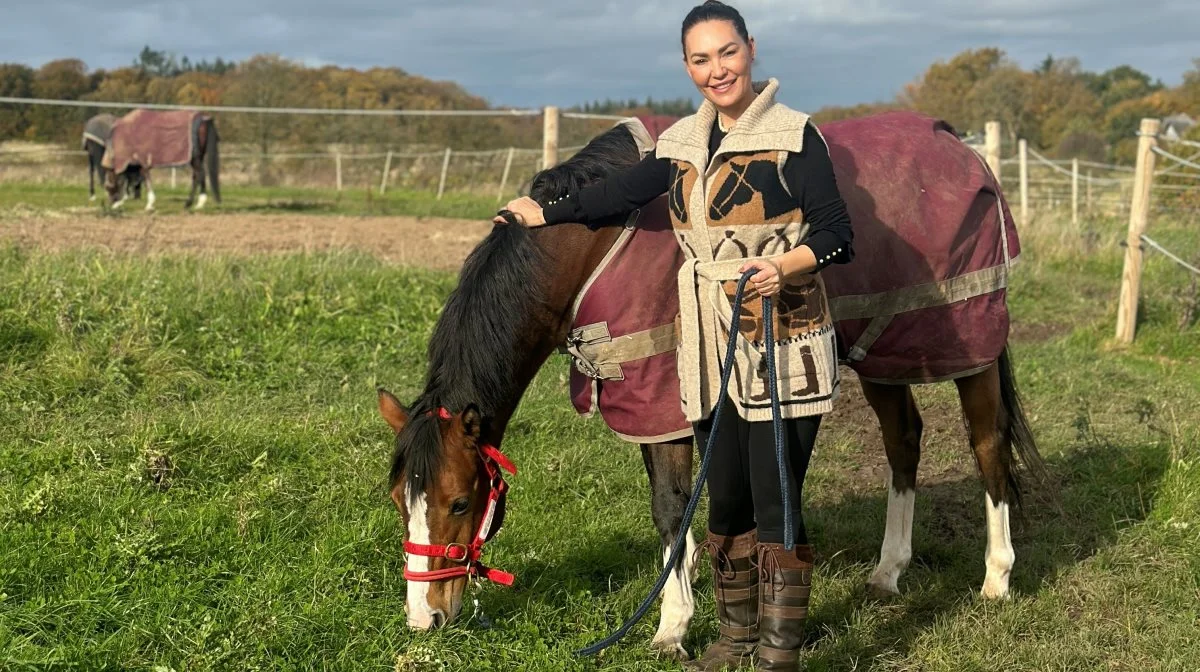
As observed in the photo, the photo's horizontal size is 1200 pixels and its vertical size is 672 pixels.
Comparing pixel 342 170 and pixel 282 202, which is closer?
pixel 282 202

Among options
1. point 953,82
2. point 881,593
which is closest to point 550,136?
point 881,593

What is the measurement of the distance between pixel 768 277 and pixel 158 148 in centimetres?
1613

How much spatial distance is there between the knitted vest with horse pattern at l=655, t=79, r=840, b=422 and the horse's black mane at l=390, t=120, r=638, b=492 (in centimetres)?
60

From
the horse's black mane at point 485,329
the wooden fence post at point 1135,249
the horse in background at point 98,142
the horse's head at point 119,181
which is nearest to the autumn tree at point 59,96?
the horse in background at point 98,142

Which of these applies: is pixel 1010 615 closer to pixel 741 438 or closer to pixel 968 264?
pixel 968 264

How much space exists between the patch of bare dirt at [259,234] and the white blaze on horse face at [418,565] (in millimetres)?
5470

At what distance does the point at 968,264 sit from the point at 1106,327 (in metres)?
5.07

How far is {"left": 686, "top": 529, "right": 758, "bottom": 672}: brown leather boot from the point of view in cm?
282

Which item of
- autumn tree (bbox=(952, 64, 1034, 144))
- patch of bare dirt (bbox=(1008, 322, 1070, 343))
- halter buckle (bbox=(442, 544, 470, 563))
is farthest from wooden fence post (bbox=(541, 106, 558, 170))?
autumn tree (bbox=(952, 64, 1034, 144))

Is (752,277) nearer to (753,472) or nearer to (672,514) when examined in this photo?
(753,472)

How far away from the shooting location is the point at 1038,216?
13945 millimetres

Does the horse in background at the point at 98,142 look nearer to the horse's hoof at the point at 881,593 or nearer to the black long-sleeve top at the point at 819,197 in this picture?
the horse's hoof at the point at 881,593

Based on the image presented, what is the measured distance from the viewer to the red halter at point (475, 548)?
109 inches

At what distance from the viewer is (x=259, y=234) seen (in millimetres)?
10867
